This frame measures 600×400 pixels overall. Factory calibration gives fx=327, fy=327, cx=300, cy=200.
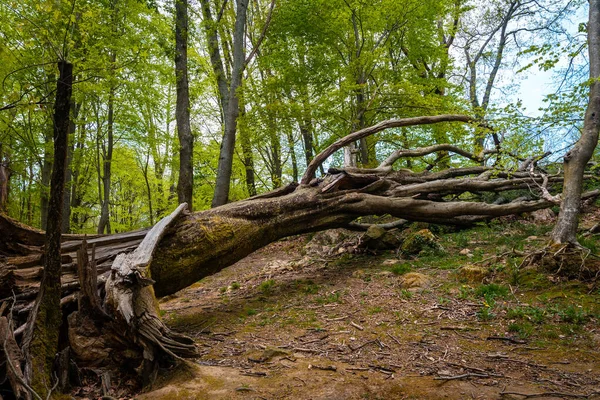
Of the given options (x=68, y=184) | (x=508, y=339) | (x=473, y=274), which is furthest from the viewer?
(x=68, y=184)

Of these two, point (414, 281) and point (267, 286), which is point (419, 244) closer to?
point (414, 281)

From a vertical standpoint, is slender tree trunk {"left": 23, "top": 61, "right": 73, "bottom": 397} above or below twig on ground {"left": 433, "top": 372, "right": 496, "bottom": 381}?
above

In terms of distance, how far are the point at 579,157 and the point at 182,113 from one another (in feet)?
30.5

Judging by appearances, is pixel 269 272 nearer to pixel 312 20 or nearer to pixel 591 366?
pixel 591 366

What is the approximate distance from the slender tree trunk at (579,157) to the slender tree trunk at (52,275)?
653cm

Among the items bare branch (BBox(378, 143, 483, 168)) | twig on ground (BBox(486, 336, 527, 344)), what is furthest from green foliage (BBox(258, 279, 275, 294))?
bare branch (BBox(378, 143, 483, 168))

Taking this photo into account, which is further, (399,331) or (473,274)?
(473,274)

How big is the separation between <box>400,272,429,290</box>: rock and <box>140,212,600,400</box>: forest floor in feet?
0.06

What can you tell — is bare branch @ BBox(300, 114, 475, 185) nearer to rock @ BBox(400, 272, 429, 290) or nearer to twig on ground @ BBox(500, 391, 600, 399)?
rock @ BBox(400, 272, 429, 290)

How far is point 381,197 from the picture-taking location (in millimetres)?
7340

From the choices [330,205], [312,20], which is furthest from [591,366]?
[312,20]

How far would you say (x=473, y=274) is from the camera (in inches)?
209

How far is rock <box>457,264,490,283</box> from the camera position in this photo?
527cm

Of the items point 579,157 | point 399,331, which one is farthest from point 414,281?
point 579,157
